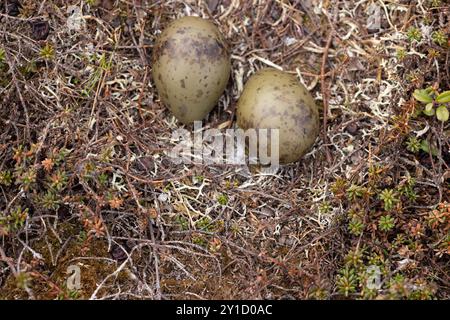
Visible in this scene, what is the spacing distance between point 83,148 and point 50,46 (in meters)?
0.50

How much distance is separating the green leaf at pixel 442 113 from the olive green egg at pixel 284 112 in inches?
19.7

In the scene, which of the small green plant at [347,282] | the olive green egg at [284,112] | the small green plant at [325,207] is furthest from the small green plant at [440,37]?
the small green plant at [347,282]

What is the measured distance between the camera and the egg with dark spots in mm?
2363

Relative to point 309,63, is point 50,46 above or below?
above

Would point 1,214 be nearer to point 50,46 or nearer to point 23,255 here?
point 23,255

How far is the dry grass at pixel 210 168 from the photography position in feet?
7.28

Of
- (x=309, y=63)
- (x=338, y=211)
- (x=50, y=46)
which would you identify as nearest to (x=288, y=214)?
(x=338, y=211)

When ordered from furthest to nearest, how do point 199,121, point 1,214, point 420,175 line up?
point 199,121 → point 420,175 → point 1,214

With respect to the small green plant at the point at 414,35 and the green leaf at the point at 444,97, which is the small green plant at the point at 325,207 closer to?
the green leaf at the point at 444,97

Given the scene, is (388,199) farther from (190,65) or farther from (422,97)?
(190,65)

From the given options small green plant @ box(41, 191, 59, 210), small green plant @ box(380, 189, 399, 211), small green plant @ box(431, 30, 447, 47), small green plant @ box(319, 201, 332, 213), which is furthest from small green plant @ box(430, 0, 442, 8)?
small green plant @ box(41, 191, 59, 210)

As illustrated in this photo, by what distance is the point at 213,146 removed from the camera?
2611 millimetres

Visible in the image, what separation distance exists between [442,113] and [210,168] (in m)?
1.03

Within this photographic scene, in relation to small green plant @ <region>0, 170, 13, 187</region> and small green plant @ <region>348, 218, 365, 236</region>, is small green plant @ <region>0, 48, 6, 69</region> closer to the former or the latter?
small green plant @ <region>0, 170, 13, 187</region>
